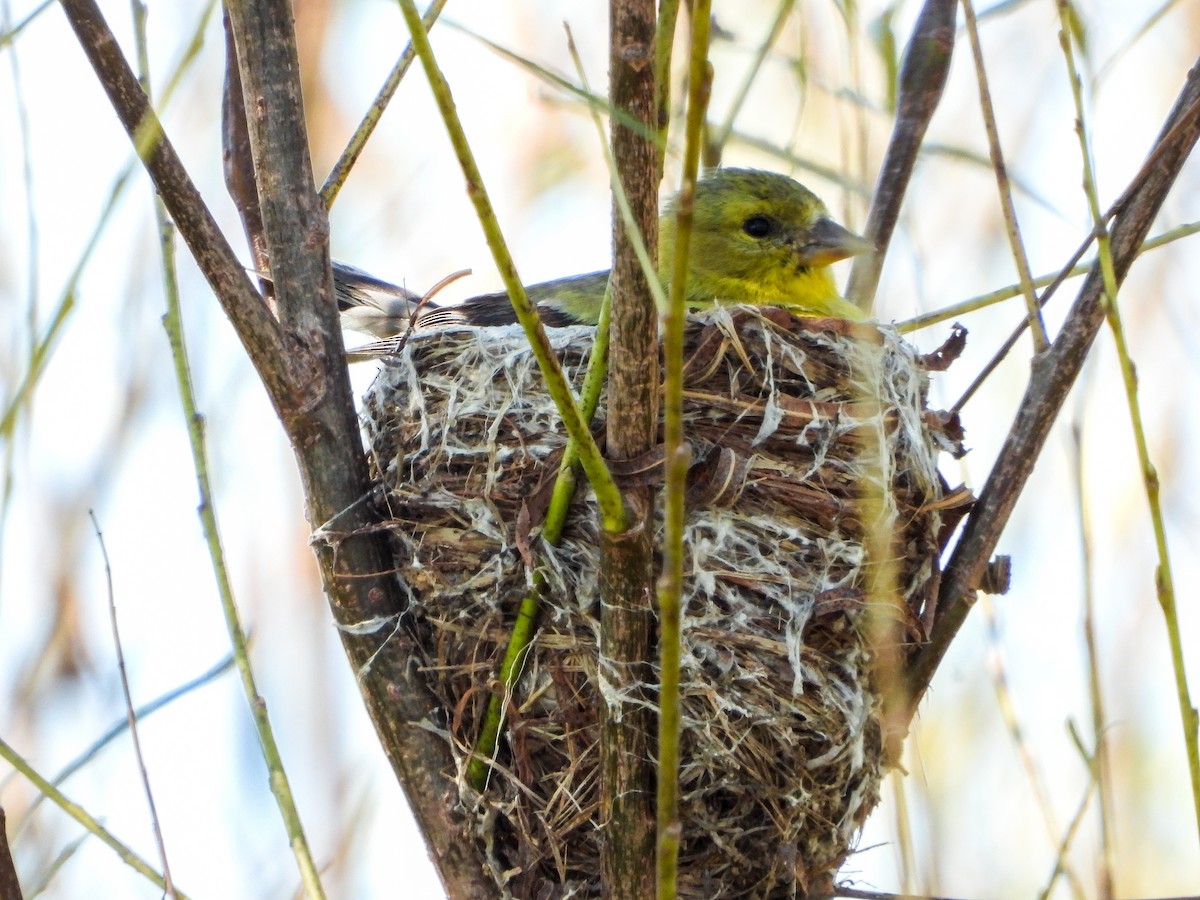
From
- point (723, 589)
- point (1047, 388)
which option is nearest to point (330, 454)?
point (723, 589)

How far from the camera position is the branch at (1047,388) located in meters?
2.73

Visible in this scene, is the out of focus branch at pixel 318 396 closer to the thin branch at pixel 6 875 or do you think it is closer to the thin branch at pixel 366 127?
the thin branch at pixel 366 127

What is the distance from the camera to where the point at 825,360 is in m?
3.27

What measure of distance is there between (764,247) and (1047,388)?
1721 mm

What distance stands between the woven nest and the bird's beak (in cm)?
91

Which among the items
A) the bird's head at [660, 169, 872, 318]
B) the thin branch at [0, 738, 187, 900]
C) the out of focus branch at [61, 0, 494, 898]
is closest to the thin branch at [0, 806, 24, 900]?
the thin branch at [0, 738, 187, 900]

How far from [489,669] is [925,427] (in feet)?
3.99

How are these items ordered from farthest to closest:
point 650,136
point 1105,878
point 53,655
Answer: point 53,655 → point 1105,878 → point 650,136

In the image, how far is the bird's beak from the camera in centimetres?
416

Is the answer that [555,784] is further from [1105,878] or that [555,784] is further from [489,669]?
[1105,878]

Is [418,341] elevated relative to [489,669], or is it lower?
elevated

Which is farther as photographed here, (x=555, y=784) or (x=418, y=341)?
(x=418, y=341)

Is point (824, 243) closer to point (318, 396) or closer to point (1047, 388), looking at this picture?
point (1047, 388)

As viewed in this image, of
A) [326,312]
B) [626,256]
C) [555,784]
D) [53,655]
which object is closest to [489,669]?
[555,784]
